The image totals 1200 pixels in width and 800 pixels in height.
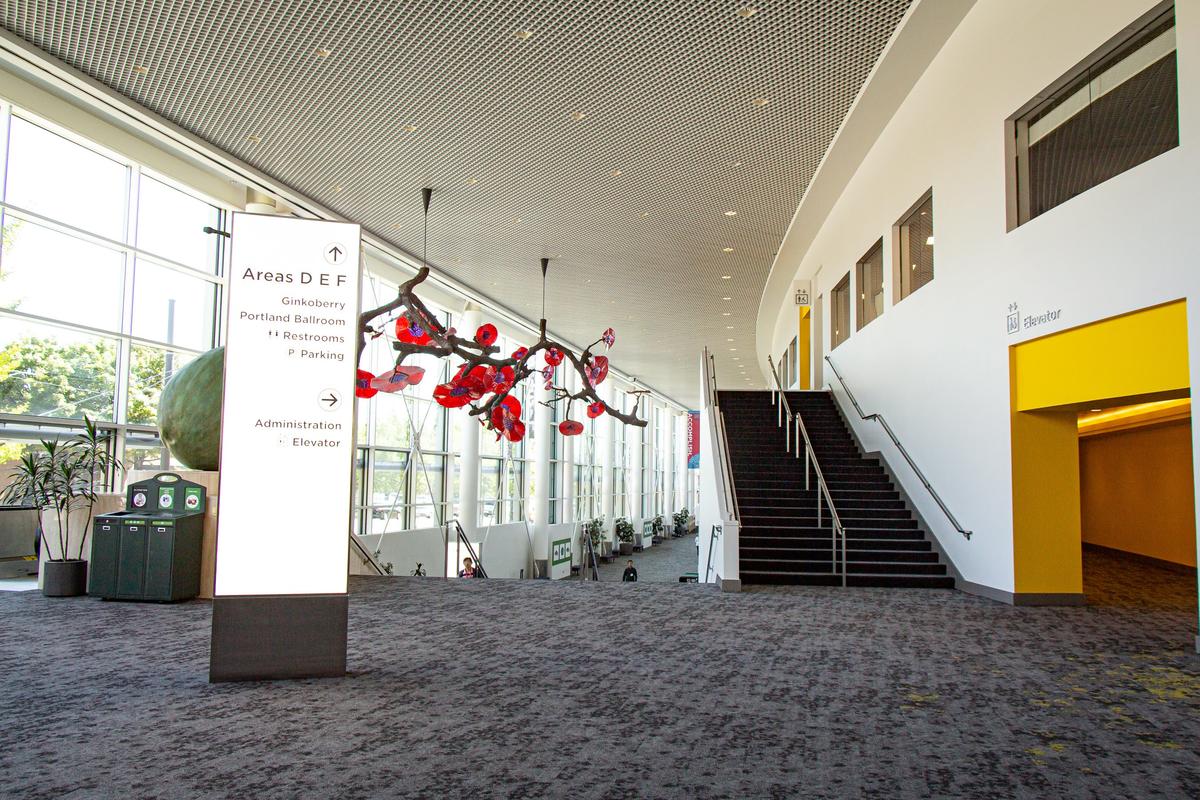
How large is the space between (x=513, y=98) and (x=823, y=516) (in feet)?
20.3

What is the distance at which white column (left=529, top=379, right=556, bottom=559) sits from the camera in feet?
81.0

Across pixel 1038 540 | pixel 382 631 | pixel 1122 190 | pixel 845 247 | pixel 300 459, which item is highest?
pixel 845 247

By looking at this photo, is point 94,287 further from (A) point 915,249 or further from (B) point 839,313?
(B) point 839,313

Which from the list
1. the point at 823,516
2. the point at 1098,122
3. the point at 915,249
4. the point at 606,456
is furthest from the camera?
the point at 606,456

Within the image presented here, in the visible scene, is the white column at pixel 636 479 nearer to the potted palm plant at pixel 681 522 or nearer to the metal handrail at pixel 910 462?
the potted palm plant at pixel 681 522

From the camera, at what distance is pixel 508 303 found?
19.7 metres

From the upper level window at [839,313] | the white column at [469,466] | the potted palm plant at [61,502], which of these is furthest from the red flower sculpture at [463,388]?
the white column at [469,466]

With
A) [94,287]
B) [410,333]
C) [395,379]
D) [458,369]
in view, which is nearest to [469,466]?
[458,369]

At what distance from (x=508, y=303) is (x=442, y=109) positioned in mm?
10372

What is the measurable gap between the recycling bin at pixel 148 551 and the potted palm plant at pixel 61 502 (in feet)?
0.95

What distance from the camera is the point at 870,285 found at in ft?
42.1

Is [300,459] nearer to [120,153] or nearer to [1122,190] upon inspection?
[1122,190]

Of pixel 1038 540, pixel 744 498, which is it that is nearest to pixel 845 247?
pixel 744 498

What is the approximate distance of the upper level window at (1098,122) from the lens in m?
6.03
